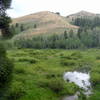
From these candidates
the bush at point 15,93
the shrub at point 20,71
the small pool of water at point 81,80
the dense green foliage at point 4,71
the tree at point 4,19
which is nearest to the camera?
the tree at point 4,19

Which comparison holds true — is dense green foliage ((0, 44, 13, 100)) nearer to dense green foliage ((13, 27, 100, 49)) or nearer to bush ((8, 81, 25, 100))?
bush ((8, 81, 25, 100))

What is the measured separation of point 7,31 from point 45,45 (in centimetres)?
11939

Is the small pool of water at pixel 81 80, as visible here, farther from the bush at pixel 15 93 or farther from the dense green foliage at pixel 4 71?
the dense green foliage at pixel 4 71

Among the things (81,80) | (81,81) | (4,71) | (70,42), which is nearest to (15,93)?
(4,71)

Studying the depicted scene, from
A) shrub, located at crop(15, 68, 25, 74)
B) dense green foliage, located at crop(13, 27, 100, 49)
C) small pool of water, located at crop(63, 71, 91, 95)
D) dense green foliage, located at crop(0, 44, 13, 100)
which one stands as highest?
dense green foliage, located at crop(0, 44, 13, 100)

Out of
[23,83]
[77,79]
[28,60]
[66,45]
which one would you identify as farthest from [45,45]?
[23,83]

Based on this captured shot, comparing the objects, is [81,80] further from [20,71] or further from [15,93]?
[15,93]

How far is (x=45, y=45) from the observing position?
5463 inches

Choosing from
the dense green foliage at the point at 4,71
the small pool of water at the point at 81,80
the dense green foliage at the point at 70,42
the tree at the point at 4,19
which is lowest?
the dense green foliage at the point at 70,42

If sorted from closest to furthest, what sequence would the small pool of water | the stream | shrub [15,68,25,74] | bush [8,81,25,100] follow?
bush [8,81,25,100] → the stream → the small pool of water → shrub [15,68,25,74]

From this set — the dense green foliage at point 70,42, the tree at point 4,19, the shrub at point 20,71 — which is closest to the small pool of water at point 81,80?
the shrub at point 20,71

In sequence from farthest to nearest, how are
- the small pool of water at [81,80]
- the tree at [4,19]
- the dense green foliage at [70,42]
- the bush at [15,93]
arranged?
the dense green foliage at [70,42]
the small pool of water at [81,80]
the bush at [15,93]
the tree at [4,19]

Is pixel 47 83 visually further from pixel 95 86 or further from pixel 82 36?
pixel 82 36

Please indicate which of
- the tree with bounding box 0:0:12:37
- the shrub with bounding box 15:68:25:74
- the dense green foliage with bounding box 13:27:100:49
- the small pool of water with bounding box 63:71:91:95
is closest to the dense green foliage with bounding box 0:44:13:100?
the tree with bounding box 0:0:12:37
